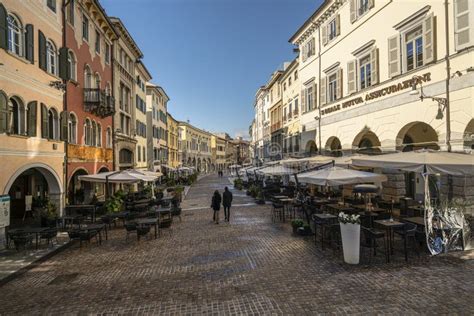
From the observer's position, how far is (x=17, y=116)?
11.9 meters

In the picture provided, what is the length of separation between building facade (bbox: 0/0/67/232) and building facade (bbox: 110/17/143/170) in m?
9.70

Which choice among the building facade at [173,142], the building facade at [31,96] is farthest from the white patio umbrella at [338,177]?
the building facade at [173,142]

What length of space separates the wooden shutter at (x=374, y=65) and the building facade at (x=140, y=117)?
23204 millimetres

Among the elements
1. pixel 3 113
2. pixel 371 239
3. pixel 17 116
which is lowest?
pixel 371 239

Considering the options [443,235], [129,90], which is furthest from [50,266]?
[129,90]

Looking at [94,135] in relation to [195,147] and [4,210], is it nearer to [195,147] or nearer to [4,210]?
[4,210]

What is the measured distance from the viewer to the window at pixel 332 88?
21.0m

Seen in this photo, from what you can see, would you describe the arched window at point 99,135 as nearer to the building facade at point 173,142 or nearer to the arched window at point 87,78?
the arched window at point 87,78

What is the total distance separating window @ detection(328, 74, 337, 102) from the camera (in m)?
21.0

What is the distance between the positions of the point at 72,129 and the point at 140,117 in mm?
16389

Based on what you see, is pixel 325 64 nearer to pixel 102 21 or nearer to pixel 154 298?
pixel 102 21

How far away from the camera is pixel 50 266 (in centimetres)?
877

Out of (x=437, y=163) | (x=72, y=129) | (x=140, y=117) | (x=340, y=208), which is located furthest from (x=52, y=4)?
(x=140, y=117)

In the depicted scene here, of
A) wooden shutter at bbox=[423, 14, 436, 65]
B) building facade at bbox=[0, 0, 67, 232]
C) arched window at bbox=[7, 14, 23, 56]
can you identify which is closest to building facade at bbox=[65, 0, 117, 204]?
building facade at bbox=[0, 0, 67, 232]
